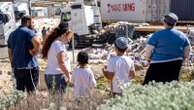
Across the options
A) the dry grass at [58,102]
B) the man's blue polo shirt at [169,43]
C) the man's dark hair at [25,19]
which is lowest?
the dry grass at [58,102]

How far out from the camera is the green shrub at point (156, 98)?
4.98 metres

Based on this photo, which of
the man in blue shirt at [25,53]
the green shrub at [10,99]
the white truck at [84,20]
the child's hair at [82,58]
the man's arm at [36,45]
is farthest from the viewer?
the white truck at [84,20]

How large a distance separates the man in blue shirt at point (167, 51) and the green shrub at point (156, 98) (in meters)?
2.15

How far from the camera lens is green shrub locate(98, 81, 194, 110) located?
16.3 feet

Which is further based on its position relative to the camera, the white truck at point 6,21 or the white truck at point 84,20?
the white truck at point 6,21

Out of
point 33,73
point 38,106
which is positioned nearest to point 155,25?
point 33,73

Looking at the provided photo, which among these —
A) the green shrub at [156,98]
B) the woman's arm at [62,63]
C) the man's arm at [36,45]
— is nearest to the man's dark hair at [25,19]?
the man's arm at [36,45]

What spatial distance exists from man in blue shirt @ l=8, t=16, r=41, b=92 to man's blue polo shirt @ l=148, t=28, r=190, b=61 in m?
1.84

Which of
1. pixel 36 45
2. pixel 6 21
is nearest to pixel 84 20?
pixel 6 21

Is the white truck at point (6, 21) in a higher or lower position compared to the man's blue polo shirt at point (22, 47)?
lower

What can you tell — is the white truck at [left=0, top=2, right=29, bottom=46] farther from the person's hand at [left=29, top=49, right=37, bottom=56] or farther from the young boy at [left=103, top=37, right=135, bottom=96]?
the young boy at [left=103, top=37, right=135, bottom=96]

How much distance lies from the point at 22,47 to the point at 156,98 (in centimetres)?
450

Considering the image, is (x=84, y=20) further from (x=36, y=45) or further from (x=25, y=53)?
(x=36, y=45)

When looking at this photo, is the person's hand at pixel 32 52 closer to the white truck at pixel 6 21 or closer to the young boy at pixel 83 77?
the young boy at pixel 83 77
